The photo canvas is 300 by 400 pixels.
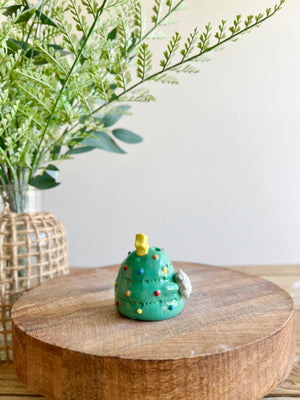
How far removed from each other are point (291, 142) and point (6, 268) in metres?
1.27

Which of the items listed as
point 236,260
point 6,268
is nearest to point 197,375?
point 6,268

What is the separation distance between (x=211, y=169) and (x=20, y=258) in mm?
1035

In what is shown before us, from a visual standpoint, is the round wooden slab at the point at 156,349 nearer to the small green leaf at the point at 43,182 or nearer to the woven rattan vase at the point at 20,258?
the woven rattan vase at the point at 20,258

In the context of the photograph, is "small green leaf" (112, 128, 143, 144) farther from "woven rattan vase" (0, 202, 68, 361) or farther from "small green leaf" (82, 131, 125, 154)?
"woven rattan vase" (0, 202, 68, 361)

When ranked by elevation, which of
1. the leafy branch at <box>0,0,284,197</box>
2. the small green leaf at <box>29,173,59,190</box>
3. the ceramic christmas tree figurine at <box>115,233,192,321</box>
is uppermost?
the leafy branch at <box>0,0,284,197</box>

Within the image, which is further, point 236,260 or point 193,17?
point 236,260

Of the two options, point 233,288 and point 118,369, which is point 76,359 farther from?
point 233,288

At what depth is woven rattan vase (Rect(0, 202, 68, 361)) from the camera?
0.92m

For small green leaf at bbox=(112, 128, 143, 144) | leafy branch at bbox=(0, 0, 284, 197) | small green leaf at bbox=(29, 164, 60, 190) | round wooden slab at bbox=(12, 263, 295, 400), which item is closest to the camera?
round wooden slab at bbox=(12, 263, 295, 400)

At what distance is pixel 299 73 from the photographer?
171 centimetres

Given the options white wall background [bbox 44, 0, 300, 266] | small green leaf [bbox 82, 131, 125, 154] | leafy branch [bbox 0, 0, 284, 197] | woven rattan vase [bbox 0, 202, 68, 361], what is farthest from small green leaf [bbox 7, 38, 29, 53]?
white wall background [bbox 44, 0, 300, 266]

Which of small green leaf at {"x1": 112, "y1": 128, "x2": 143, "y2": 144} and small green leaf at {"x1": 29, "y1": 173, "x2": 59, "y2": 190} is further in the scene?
small green leaf at {"x1": 112, "y1": 128, "x2": 143, "y2": 144}

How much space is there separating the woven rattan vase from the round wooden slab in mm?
109

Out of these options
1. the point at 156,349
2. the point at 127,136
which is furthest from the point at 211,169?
the point at 156,349
